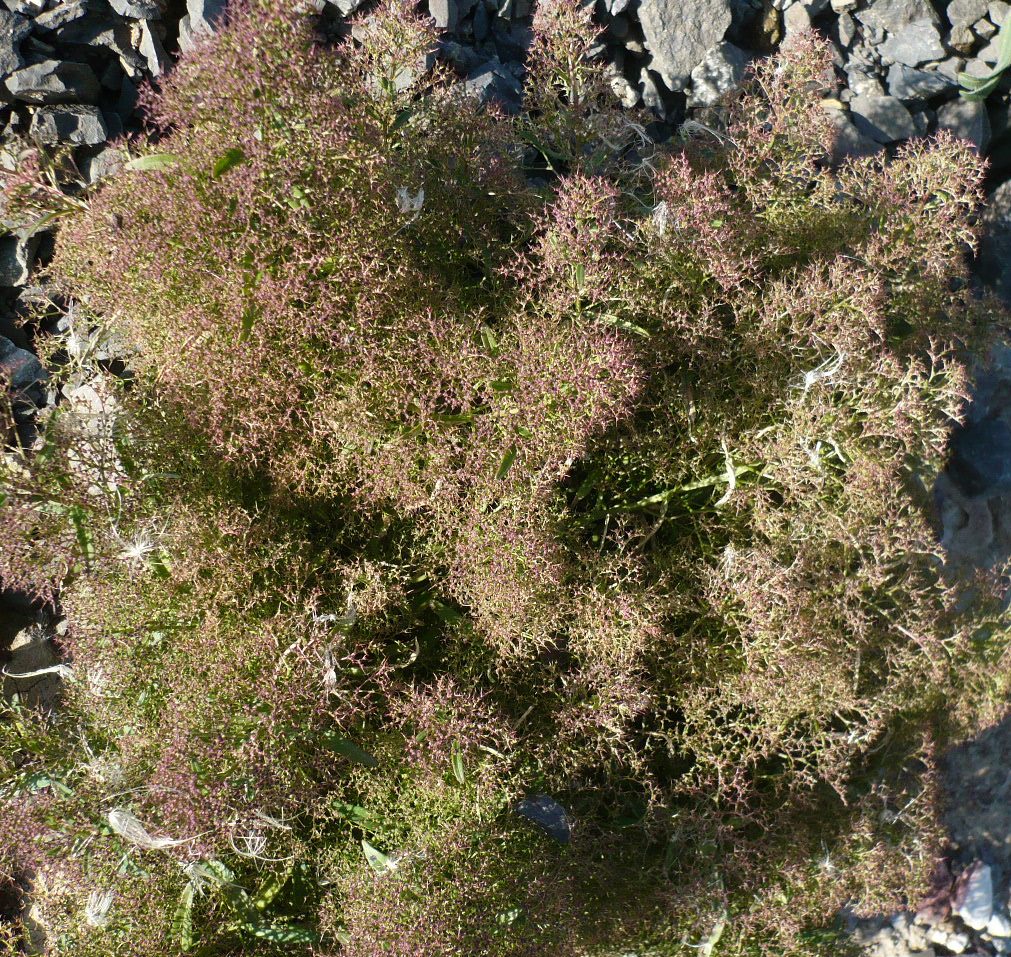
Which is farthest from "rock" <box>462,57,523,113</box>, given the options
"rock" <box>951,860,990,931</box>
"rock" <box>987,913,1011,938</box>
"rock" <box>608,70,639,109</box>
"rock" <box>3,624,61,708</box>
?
"rock" <box>987,913,1011,938</box>

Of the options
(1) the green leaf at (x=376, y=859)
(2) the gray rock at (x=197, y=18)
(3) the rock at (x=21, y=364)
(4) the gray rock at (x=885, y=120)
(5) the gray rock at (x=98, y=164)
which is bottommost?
(1) the green leaf at (x=376, y=859)

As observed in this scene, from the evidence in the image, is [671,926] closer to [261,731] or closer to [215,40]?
[261,731]

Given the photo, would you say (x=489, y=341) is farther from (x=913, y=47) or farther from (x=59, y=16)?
(x=913, y=47)

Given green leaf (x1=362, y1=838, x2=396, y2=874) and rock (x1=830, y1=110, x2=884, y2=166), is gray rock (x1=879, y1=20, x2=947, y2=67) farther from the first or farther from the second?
green leaf (x1=362, y1=838, x2=396, y2=874)

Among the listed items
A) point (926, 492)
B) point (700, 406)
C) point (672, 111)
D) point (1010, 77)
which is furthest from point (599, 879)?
point (1010, 77)

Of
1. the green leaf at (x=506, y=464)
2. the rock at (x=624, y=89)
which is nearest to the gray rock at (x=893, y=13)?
the rock at (x=624, y=89)

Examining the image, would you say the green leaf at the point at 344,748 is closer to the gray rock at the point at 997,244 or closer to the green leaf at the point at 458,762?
the green leaf at the point at 458,762
